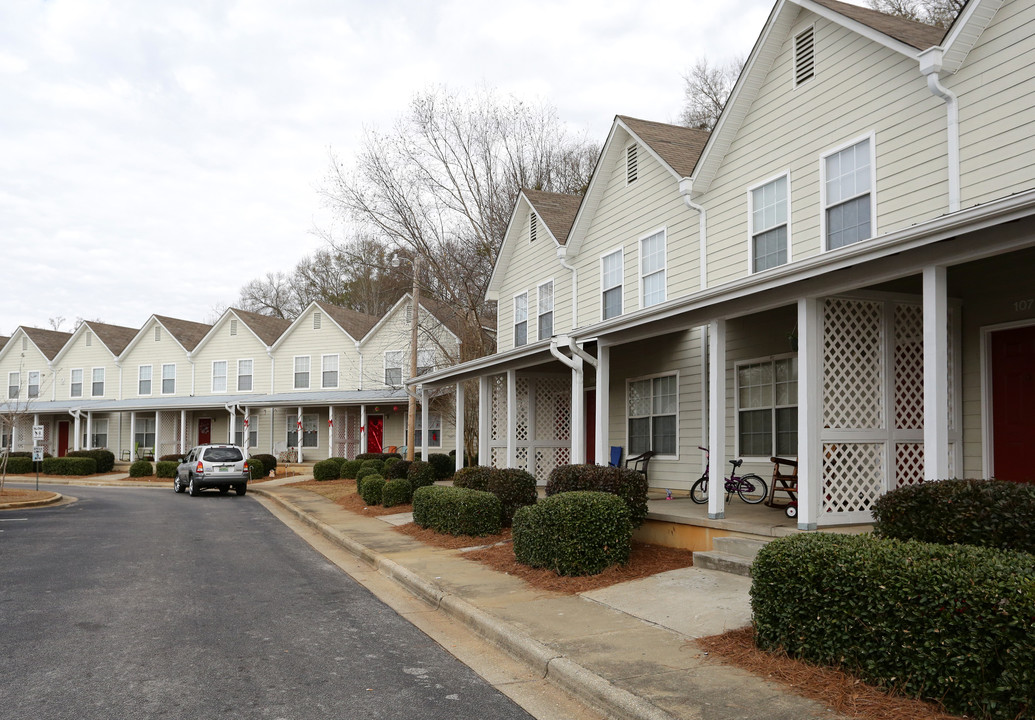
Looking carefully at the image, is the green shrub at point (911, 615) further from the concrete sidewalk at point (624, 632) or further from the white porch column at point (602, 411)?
the white porch column at point (602, 411)

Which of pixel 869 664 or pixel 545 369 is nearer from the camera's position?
pixel 869 664

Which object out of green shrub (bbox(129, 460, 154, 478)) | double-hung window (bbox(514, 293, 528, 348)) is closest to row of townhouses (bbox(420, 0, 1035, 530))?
double-hung window (bbox(514, 293, 528, 348))

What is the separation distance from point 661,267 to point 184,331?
115 feet

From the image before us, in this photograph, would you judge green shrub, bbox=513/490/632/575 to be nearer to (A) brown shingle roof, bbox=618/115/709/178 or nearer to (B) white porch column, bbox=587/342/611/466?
(B) white porch column, bbox=587/342/611/466

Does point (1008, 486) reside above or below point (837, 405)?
below

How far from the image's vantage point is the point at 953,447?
9.20 meters

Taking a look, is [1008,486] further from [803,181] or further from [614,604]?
[803,181]

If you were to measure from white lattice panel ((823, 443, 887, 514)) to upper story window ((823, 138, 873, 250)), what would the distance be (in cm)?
334

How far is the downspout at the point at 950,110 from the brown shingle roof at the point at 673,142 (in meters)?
4.97

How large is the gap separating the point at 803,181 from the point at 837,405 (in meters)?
4.53

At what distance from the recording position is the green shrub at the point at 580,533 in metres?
9.51

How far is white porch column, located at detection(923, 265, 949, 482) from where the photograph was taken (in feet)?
23.9

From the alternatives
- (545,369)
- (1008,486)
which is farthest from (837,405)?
(545,369)

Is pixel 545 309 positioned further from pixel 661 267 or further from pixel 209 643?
pixel 209 643
